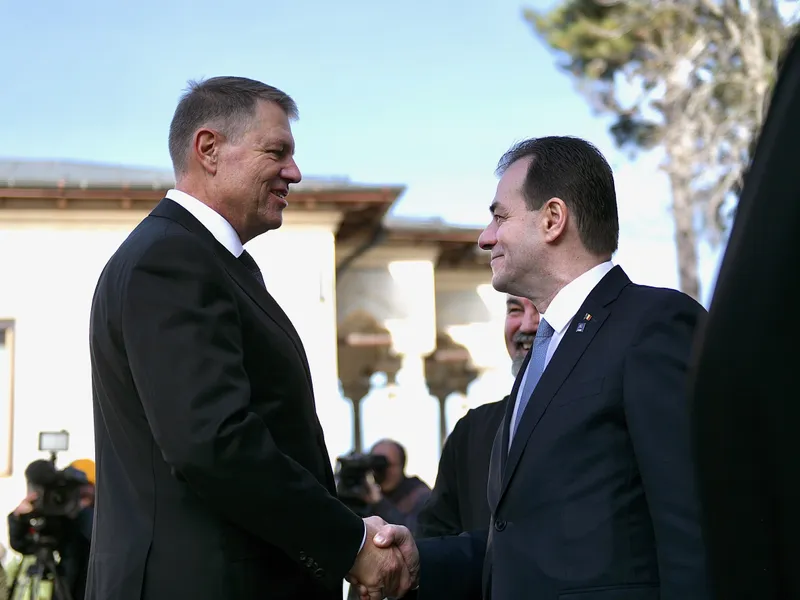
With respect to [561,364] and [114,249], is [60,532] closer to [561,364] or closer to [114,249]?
[561,364]

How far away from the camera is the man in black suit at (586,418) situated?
2.53 m

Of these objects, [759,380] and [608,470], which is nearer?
[759,380]

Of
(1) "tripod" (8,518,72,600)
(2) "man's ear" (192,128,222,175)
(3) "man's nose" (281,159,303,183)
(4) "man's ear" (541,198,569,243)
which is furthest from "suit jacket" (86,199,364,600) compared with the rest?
(1) "tripod" (8,518,72,600)

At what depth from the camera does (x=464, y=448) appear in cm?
473

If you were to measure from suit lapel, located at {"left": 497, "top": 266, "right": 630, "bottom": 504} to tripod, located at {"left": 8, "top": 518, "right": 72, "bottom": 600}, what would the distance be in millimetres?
4581

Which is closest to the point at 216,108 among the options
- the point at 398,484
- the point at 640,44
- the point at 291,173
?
the point at 291,173

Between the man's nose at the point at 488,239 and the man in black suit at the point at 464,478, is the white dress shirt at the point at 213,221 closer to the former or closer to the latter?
the man's nose at the point at 488,239

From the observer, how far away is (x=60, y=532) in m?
6.81

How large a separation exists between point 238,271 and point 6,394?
1448cm

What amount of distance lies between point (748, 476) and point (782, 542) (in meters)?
0.07

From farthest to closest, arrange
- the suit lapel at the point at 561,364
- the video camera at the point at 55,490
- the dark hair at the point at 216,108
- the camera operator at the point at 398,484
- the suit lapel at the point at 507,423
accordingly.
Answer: the camera operator at the point at 398,484, the video camera at the point at 55,490, the dark hair at the point at 216,108, the suit lapel at the point at 507,423, the suit lapel at the point at 561,364

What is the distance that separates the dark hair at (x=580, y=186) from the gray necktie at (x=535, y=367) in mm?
250

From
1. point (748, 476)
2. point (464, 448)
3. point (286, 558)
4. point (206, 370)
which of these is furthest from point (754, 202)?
point (464, 448)

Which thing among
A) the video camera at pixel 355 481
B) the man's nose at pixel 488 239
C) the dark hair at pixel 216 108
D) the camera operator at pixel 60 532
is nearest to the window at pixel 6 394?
the camera operator at pixel 60 532
